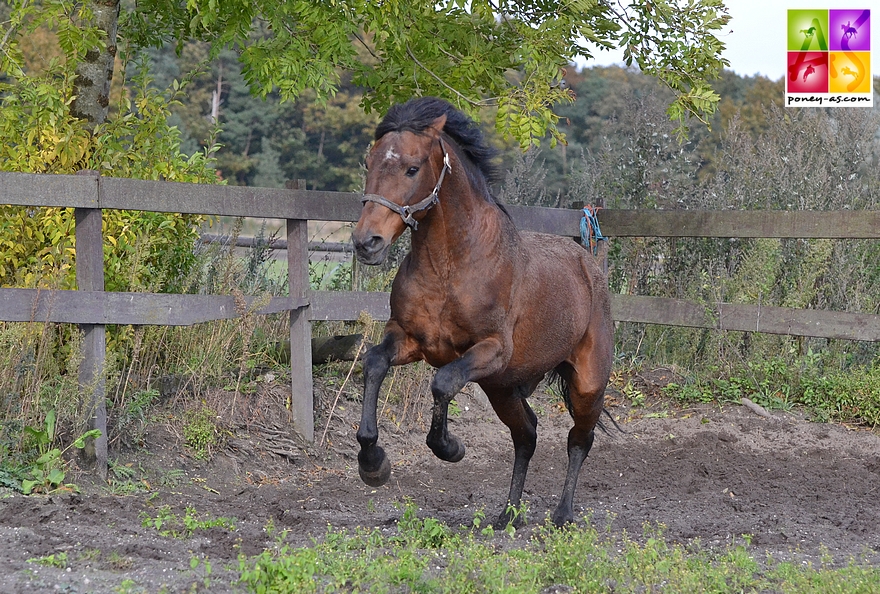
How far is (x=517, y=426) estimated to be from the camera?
18.8 ft

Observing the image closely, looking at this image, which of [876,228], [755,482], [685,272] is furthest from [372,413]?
[685,272]

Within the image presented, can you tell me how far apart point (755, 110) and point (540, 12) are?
32118 mm

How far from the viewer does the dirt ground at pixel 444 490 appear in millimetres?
4020

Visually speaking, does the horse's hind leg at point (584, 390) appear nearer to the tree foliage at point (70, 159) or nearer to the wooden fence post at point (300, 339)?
the wooden fence post at point (300, 339)

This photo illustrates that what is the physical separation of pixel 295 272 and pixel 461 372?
2.63 meters

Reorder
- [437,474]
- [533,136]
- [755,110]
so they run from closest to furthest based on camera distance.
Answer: [533,136] < [437,474] < [755,110]

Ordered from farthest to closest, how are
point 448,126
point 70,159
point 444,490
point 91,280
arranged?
point 444,490 < point 70,159 < point 91,280 < point 448,126

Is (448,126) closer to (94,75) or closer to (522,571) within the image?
(522,571)

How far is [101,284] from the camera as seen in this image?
545 cm

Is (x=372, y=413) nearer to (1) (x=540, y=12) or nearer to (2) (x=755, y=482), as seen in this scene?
(2) (x=755, y=482)

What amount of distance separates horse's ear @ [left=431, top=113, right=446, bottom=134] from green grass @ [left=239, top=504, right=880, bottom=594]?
2.04 m

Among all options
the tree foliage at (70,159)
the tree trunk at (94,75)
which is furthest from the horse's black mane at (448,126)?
the tree trunk at (94,75)

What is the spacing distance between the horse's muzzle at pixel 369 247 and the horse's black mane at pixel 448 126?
0.76 meters
